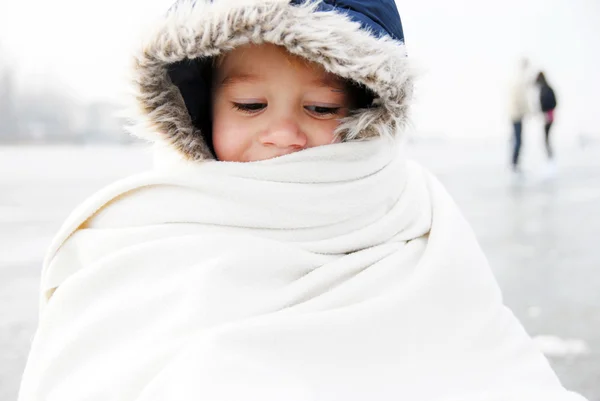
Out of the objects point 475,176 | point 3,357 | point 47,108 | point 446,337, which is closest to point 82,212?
point 446,337

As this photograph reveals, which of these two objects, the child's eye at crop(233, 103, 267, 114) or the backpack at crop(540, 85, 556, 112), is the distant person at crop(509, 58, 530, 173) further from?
the child's eye at crop(233, 103, 267, 114)

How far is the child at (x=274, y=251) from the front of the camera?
1.68 ft

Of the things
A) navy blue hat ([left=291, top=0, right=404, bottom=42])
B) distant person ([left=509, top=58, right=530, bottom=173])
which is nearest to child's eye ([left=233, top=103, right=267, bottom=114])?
navy blue hat ([left=291, top=0, right=404, bottom=42])

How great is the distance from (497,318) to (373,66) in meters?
0.33

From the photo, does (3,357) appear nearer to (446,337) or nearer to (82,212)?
(82,212)

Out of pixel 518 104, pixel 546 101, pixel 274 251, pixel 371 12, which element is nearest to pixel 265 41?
pixel 371 12

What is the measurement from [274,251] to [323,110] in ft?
0.67

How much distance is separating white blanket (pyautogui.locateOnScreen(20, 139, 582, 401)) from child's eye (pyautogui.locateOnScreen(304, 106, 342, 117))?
0.05 metres

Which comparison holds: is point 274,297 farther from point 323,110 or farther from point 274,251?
point 323,110

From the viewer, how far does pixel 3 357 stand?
999 mm

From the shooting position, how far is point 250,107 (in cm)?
66

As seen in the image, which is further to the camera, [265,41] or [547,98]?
[547,98]

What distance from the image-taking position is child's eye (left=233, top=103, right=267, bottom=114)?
65cm

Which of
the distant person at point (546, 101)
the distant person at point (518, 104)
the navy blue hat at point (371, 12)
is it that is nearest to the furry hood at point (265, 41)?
the navy blue hat at point (371, 12)
